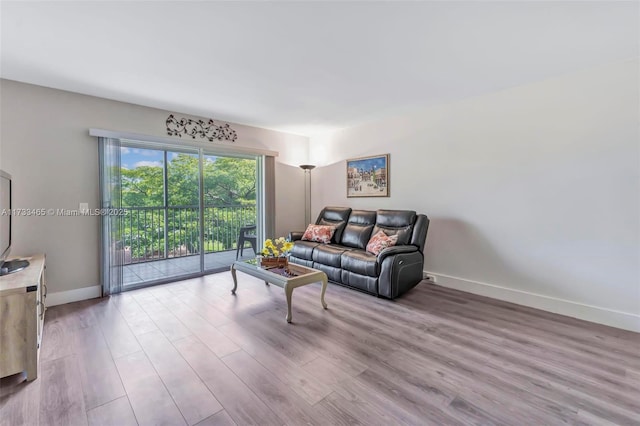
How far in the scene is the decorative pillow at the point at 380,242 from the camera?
3650 mm

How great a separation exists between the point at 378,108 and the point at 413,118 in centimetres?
57

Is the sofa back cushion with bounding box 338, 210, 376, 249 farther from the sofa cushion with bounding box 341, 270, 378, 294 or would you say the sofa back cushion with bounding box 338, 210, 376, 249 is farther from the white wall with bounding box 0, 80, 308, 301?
the white wall with bounding box 0, 80, 308, 301

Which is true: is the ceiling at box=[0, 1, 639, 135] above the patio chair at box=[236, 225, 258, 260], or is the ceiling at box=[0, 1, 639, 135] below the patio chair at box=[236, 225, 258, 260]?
above

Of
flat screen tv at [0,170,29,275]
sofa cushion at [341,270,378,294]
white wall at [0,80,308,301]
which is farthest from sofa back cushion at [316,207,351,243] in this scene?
flat screen tv at [0,170,29,275]

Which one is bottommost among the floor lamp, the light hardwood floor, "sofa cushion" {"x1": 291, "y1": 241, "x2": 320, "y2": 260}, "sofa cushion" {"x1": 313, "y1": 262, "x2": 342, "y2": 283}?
the light hardwood floor

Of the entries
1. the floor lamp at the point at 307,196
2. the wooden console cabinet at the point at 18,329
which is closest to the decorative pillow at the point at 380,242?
the floor lamp at the point at 307,196

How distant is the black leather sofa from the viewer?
3.32m

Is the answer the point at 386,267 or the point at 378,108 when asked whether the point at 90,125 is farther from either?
the point at 386,267

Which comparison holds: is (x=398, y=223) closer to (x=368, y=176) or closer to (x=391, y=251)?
(x=391, y=251)

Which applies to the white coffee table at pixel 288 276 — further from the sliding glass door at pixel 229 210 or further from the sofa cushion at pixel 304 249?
the sliding glass door at pixel 229 210

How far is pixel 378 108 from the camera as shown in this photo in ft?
13.0

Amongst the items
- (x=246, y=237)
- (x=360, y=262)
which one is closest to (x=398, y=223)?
(x=360, y=262)

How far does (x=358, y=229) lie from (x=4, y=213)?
12.2 ft

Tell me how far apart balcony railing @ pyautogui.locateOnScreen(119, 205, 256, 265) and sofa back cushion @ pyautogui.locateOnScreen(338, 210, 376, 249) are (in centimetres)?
176
